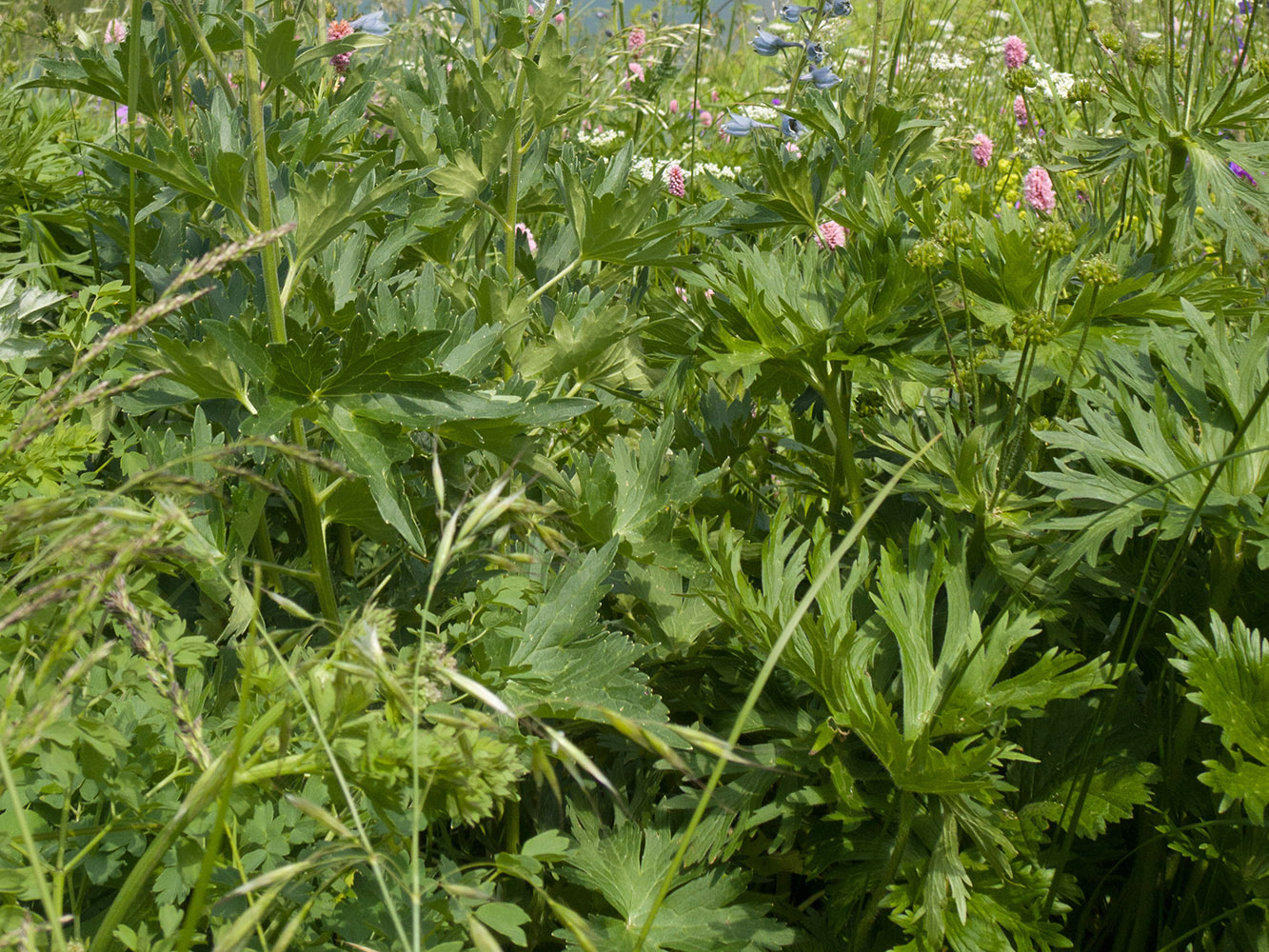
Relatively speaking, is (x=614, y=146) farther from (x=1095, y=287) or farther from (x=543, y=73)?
(x=1095, y=287)

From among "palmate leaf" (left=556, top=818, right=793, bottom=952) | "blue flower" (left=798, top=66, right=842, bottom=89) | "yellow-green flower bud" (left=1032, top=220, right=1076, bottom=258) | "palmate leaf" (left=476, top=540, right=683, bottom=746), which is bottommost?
"palmate leaf" (left=556, top=818, right=793, bottom=952)

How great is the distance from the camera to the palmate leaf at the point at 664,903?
129cm

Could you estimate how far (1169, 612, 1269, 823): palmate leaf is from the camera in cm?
123

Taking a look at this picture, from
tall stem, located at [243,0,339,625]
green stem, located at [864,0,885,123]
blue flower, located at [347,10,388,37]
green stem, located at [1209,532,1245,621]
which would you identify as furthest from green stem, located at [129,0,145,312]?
green stem, located at [1209,532,1245,621]

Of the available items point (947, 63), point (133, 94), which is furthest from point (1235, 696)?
point (947, 63)

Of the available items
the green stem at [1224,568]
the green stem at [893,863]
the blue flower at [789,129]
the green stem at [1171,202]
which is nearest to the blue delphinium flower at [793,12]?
the blue flower at [789,129]

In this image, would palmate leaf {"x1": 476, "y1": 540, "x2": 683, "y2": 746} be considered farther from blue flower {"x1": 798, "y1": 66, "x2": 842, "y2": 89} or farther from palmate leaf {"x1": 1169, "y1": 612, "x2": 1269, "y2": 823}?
blue flower {"x1": 798, "y1": 66, "x2": 842, "y2": 89}

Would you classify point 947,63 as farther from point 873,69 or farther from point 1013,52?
point 873,69

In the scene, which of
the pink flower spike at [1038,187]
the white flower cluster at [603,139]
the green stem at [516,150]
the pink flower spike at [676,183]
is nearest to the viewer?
the green stem at [516,150]

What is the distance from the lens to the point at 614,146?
3994 mm

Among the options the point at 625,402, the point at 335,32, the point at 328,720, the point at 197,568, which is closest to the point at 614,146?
the point at 335,32

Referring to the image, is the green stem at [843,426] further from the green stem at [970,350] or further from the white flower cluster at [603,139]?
the white flower cluster at [603,139]

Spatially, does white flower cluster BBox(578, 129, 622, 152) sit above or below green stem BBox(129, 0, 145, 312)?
below

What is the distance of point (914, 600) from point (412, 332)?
0.73 metres
